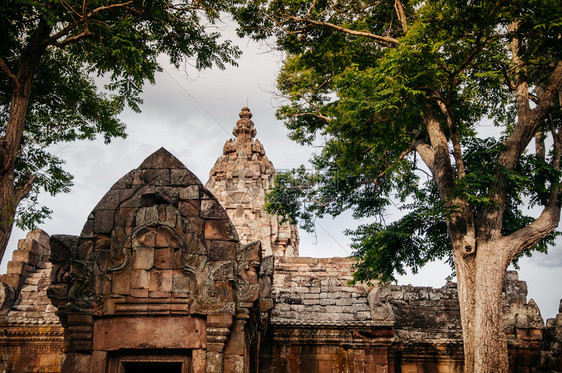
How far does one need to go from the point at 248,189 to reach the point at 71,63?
9.60 metres

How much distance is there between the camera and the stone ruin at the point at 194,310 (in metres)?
6.86

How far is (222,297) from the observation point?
6898 mm

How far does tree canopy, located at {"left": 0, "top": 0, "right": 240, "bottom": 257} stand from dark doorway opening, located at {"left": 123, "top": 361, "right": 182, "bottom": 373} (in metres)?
2.96

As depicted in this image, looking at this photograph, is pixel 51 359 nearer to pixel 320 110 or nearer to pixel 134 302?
pixel 134 302

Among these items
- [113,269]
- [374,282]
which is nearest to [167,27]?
[113,269]

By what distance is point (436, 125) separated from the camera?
10.5m

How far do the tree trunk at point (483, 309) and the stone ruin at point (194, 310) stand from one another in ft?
6.42

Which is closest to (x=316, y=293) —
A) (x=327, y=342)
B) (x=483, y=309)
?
(x=327, y=342)

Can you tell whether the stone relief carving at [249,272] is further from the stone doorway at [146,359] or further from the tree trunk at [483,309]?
the tree trunk at [483,309]

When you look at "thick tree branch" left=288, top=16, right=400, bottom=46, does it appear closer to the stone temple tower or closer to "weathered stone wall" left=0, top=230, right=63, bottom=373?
the stone temple tower

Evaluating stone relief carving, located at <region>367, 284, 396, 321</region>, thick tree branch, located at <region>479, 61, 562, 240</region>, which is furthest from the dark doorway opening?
thick tree branch, located at <region>479, 61, 562, 240</region>

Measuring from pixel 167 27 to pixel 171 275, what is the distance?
629 cm

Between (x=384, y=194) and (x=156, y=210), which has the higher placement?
(x=384, y=194)

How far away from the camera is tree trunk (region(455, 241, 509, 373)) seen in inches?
332
